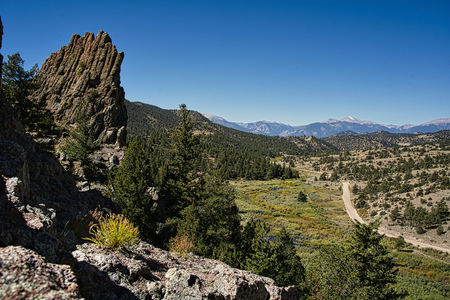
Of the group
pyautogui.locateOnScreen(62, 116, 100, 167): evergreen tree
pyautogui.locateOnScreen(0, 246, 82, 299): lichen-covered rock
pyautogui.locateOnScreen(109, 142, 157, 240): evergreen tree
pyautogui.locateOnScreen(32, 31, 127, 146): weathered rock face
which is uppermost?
pyautogui.locateOnScreen(32, 31, 127, 146): weathered rock face

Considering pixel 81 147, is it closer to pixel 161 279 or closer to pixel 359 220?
pixel 161 279

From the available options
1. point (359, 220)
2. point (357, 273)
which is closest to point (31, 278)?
point (357, 273)

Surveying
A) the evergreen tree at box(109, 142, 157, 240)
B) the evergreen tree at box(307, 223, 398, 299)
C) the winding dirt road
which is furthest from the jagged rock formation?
the winding dirt road

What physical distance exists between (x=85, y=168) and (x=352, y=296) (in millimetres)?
31354

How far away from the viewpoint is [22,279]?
303 centimetres

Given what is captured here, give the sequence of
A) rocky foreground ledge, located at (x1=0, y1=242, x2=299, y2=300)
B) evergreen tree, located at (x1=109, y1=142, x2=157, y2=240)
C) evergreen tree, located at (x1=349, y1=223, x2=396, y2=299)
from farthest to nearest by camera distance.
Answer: evergreen tree, located at (x1=109, y1=142, x2=157, y2=240), evergreen tree, located at (x1=349, y1=223, x2=396, y2=299), rocky foreground ledge, located at (x1=0, y1=242, x2=299, y2=300)

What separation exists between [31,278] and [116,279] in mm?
2590

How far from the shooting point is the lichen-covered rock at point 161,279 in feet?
17.5

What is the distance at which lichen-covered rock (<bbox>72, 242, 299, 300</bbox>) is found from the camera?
5.35 m

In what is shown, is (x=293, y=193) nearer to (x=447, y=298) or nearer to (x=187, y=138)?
(x=447, y=298)

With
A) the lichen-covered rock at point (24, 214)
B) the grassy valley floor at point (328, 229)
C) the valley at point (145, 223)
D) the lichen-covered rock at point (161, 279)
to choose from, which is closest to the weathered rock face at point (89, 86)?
the valley at point (145, 223)

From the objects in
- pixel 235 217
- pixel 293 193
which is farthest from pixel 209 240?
pixel 293 193

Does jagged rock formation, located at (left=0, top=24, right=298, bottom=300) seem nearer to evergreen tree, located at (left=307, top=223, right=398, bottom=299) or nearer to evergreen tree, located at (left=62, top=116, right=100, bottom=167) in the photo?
evergreen tree, located at (left=307, top=223, right=398, bottom=299)

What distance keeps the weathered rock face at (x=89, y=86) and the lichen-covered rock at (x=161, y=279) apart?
38.2 meters
